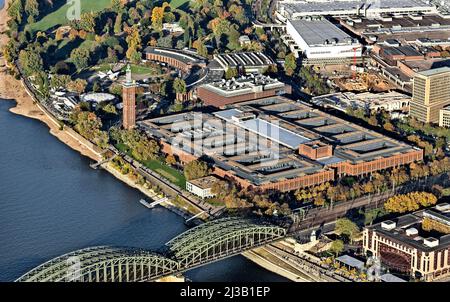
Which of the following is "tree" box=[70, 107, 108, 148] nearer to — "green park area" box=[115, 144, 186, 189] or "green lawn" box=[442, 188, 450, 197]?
"green park area" box=[115, 144, 186, 189]

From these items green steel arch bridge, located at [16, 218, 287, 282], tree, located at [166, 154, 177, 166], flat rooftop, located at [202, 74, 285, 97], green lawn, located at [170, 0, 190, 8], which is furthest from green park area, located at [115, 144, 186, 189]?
green lawn, located at [170, 0, 190, 8]

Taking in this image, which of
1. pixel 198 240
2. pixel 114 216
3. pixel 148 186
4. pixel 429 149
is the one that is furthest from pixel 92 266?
pixel 429 149

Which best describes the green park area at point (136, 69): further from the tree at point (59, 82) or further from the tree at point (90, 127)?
the tree at point (90, 127)

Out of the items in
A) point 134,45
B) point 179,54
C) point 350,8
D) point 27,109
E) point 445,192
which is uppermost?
point 350,8

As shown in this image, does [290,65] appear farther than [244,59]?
No

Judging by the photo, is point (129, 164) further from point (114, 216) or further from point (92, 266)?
point (92, 266)

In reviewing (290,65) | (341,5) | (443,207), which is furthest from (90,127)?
(341,5)

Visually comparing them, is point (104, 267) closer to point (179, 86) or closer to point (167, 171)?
point (167, 171)
